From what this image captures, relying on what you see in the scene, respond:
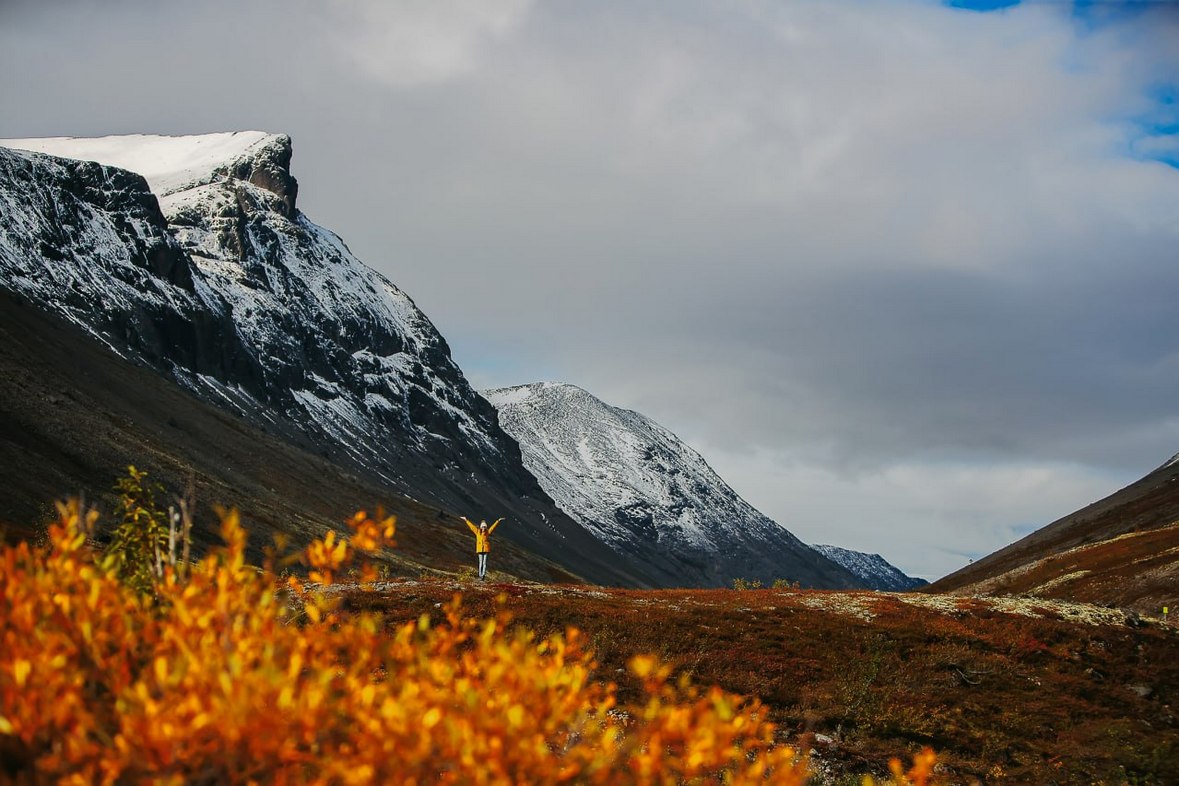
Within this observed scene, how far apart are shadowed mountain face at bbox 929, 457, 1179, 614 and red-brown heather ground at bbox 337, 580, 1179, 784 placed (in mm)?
32369

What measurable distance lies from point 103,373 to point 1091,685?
17616cm

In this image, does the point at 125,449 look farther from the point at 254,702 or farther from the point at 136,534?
the point at 254,702

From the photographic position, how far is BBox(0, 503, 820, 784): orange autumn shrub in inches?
270

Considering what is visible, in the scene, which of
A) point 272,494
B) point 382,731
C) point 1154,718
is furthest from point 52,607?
point 272,494

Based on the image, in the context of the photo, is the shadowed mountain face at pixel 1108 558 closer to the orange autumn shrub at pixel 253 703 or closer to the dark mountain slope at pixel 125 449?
the dark mountain slope at pixel 125 449

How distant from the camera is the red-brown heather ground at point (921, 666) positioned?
2495 cm

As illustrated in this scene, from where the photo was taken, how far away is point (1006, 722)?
1067 inches

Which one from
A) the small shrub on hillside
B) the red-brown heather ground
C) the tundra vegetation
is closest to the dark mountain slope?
the red-brown heather ground

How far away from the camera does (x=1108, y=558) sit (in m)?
83.2

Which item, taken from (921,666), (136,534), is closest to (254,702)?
(136,534)

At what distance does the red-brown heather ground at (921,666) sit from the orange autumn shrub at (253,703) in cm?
1737

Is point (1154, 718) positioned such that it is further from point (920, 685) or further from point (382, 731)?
point (382, 731)

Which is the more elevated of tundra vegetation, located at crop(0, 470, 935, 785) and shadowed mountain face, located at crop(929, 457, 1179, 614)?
shadowed mountain face, located at crop(929, 457, 1179, 614)

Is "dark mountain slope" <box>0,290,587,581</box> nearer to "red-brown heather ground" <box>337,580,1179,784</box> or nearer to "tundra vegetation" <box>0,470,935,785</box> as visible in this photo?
"red-brown heather ground" <box>337,580,1179,784</box>
